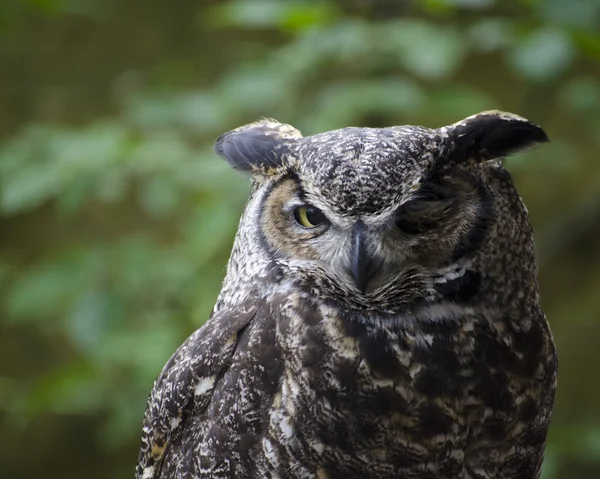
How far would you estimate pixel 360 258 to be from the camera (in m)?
1.10

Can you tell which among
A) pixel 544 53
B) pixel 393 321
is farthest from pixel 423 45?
pixel 393 321

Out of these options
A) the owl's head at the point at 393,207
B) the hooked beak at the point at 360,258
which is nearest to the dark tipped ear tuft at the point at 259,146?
the owl's head at the point at 393,207

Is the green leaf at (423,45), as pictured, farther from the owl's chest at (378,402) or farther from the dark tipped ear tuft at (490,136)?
the owl's chest at (378,402)

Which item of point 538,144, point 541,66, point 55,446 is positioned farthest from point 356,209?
point 55,446

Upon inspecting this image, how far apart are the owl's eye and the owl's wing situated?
0.16 metres

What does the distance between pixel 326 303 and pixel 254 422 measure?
200 millimetres

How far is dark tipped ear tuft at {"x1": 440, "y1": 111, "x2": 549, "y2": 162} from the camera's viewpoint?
3.72 feet

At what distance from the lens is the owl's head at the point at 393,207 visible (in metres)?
1.08

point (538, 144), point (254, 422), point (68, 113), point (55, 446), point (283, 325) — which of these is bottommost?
point (254, 422)

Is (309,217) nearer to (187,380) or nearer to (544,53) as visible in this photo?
(187,380)

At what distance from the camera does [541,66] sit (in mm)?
1968

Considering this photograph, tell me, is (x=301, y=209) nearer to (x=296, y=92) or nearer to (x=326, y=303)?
(x=326, y=303)

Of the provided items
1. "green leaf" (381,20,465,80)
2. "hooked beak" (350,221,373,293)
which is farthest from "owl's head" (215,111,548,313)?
"green leaf" (381,20,465,80)

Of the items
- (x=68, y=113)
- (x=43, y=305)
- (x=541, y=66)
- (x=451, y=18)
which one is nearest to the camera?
(x=541, y=66)
